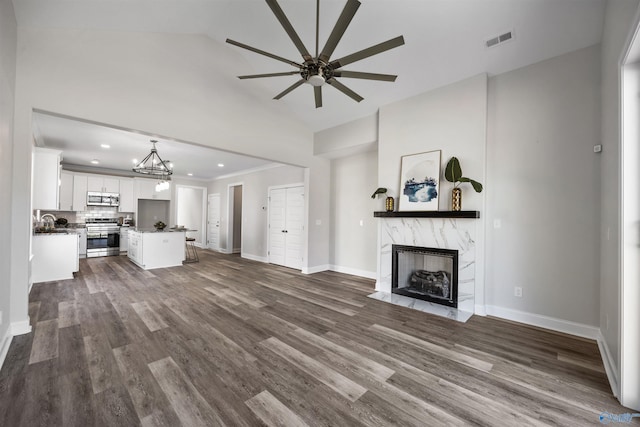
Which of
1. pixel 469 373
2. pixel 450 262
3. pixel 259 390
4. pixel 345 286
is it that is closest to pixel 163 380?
pixel 259 390

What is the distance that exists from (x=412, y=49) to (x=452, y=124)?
1.16m

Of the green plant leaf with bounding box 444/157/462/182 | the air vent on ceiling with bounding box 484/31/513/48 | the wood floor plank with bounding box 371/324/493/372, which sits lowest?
the wood floor plank with bounding box 371/324/493/372

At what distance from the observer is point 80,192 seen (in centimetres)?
718

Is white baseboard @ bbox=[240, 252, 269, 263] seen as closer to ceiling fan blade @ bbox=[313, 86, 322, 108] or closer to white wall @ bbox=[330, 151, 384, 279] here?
white wall @ bbox=[330, 151, 384, 279]

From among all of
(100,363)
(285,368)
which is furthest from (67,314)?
(285,368)

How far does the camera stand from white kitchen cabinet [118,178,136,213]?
7836mm

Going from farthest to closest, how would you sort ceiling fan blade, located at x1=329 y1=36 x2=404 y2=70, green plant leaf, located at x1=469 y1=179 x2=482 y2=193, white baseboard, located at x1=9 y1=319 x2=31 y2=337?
green plant leaf, located at x1=469 y1=179 x2=482 y2=193, white baseboard, located at x1=9 y1=319 x2=31 y2=337, ceiling fan blade, located at x1=329 y1=36 x2=404 y2=70

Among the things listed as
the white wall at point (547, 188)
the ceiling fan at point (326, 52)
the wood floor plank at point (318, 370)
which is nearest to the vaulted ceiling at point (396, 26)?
the white wall at point (547, 188)

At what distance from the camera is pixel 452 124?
11.9 ft

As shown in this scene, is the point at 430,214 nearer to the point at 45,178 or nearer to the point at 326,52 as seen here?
the point at 326,52

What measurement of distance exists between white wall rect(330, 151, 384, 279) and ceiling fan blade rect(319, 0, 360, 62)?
3.09m

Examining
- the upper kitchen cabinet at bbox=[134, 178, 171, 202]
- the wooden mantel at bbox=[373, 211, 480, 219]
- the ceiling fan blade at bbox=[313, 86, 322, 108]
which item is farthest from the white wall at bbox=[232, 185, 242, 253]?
the ceiling fan blade at bbox=[313, 86, 322, 108]

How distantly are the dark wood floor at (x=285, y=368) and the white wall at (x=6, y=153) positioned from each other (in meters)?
0.29

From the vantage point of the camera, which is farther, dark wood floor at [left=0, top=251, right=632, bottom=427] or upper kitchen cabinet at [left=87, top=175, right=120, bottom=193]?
upper kitchen cabinet at [left=87, top=175, right=120, bottom=193]
